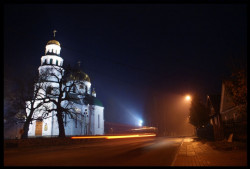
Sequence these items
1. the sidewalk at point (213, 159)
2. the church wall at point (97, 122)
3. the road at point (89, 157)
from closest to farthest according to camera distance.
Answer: the sidewalk at point (213, 159), the road at point (89, 157), the church wall at point (97, 122)

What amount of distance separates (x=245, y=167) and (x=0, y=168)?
10.8 metres

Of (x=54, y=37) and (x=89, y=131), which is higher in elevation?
(x=54, y=37)

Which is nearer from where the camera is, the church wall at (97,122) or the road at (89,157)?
the road at (89,157)

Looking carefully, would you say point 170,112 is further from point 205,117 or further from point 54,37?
point 54,37

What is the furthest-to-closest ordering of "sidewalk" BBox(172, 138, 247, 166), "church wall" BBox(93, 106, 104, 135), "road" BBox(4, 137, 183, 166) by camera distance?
"church wall" BBox(93, 106, 104, 135)
"road" BBox(4, 137, 183, 166)
"sidewalk" BBox(172, 138, 247, 166)

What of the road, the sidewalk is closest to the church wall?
the road

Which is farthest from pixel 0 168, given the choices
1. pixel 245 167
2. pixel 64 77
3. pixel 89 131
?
pixel 89 131

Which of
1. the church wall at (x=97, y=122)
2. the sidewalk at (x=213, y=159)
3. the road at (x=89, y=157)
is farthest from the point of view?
the church wall at (x=97, y=122)

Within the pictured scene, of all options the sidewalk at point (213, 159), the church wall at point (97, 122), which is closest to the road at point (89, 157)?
the sidewalk at point (213, 159)

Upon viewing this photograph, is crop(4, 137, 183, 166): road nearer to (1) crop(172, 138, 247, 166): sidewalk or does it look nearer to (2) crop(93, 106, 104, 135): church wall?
(1) crop(172, 138, 247, 166): sidewalk

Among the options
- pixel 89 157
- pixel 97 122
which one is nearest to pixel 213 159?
pixel 89 157

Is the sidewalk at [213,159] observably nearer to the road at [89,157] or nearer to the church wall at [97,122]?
the road at [89,157]

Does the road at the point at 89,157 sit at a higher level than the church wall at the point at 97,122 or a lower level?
lower

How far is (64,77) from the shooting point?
3356cm
